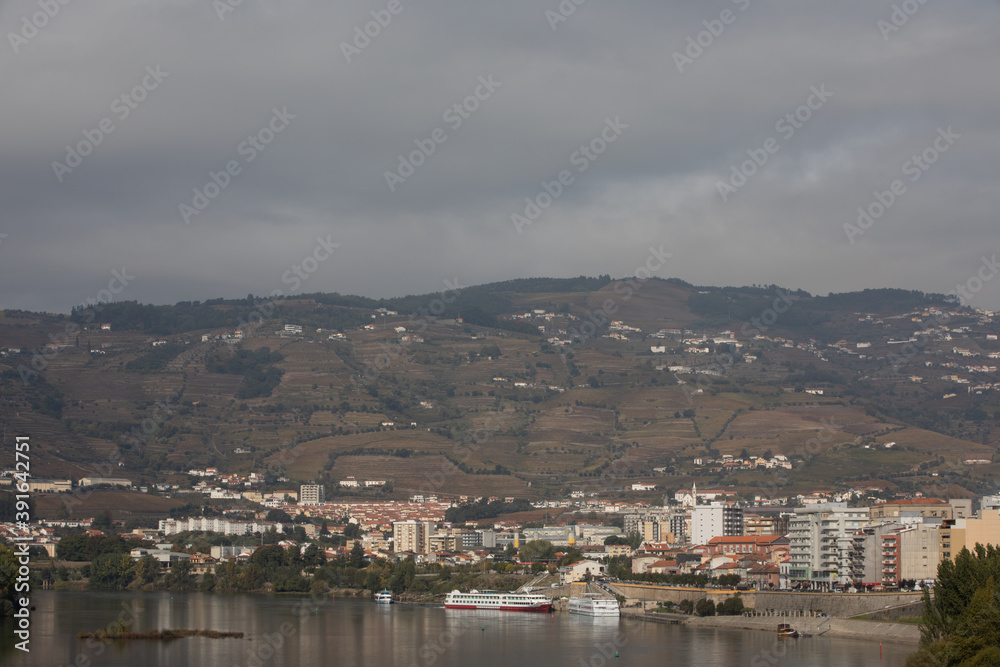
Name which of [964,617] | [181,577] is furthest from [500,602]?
[964,617]

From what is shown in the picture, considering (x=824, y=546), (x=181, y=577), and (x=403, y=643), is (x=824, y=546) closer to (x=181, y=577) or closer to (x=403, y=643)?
(x=403, y=643)

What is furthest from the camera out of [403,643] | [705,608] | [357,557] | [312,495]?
[312,495]

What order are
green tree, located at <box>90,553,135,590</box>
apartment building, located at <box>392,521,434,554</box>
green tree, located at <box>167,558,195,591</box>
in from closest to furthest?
green tree, located at <box>90,553,135,590</box>, green tree, located at <box>167,558,195,591</box>, apartment building, located at <box>392,521,434,554</box>

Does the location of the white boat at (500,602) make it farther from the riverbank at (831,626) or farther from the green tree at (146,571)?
the green tree at (146,571)

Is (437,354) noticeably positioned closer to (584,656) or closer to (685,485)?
(685,485)

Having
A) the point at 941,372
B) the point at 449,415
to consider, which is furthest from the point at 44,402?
the point at 941,372

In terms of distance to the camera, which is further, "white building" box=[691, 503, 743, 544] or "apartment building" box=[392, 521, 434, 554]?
"apartment building" box=[392, 521, 434, 554]

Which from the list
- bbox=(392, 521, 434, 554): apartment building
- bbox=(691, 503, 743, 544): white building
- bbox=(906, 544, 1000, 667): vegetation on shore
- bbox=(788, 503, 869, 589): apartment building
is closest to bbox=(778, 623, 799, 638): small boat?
bbox=(788, 503, 869, 589): apartment building

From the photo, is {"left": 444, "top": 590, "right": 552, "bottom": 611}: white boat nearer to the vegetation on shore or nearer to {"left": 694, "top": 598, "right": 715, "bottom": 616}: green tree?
{"left": 694, "top": 598, "right": 715, "bottom": 616}: green tree
